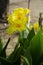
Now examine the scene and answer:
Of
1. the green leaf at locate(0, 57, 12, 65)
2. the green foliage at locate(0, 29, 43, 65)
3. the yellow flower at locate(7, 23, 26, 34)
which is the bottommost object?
the green leaf at locate(0, 57, 12, 65)

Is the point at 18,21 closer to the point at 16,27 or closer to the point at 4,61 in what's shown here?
the point at 16,27

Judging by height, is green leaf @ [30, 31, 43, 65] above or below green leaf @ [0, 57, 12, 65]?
above

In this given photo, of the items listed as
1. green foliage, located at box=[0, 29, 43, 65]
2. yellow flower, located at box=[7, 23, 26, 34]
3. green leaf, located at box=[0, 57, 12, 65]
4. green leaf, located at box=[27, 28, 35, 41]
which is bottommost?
green leaf, located at box=[0, 57, 12, 65]

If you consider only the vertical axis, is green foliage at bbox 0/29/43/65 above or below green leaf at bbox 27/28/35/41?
below

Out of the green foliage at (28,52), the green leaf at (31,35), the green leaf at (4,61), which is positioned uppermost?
the green leaf at (31,35)

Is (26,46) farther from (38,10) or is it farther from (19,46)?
(38,10)

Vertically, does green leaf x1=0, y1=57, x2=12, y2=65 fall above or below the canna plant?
below

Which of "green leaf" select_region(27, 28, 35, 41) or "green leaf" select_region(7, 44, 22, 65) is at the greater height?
"green leaf" select_region(27, 28, 35, 41)

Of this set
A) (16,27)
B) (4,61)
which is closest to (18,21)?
(16,27)
